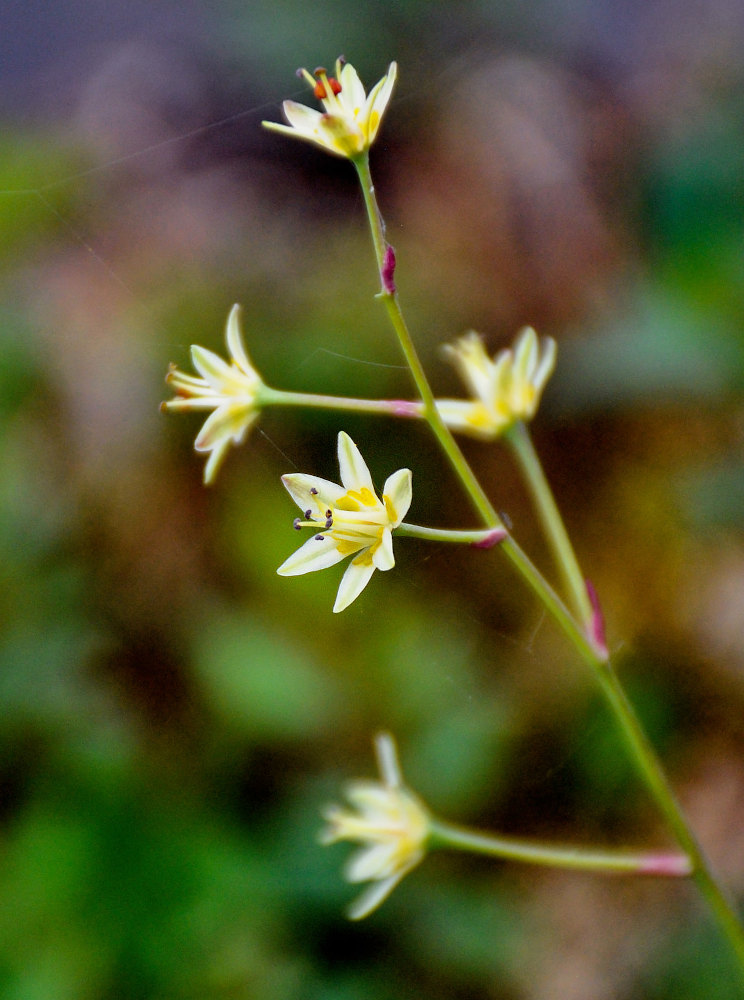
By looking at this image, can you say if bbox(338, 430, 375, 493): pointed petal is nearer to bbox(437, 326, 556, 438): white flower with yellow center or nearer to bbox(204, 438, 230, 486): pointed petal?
bbox(204, 438, 230, 486): pointed petal

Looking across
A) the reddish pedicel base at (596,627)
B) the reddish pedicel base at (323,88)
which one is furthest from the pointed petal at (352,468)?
the reddish pedicel base at (323,88)

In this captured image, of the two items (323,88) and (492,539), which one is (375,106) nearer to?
(323,88)

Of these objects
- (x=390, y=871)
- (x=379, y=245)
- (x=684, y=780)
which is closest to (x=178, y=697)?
(x=390, y=871)

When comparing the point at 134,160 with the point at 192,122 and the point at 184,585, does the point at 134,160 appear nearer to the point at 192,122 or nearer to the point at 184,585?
the point at 192,122

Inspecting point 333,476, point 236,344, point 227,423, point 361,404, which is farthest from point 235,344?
point 333,476

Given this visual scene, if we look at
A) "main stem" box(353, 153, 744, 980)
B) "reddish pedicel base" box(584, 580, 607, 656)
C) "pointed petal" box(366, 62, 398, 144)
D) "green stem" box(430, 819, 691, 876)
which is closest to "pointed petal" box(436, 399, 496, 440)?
"main stem" box(353, 153, 744, 980)
